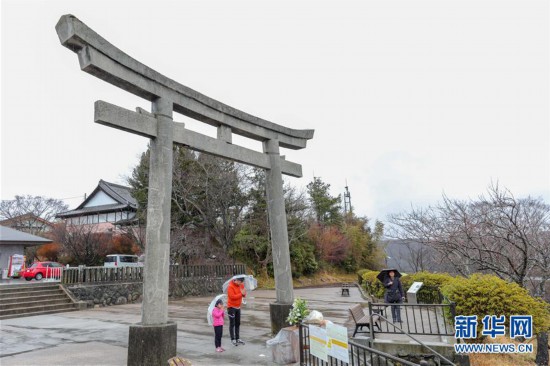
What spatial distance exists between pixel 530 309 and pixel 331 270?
98.8ft

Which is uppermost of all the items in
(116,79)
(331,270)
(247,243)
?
(116,79)

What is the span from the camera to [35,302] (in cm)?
1408

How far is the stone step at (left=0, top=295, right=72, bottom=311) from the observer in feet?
43.8

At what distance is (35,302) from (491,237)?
55.7 ft

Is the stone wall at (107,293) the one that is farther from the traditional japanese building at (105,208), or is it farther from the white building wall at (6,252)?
the traditional japanese building at (105,208)

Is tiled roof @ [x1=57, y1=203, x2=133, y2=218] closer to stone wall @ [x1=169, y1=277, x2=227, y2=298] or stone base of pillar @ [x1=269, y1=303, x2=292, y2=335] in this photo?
stone wall @ [x1=169, y1=277, x2=227, y2=298]

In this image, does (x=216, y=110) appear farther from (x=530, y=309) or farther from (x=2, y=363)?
(x=530, y=309)

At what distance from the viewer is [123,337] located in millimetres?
8812

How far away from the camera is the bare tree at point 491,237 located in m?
8.69

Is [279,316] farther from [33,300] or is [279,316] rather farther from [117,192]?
[117,192]

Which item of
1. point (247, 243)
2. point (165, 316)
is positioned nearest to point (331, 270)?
point (247, 243)

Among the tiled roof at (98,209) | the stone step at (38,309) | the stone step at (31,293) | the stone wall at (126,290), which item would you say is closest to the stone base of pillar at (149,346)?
the stone step at (38,309)

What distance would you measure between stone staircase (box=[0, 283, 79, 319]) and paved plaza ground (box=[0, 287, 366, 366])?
34.1 inches

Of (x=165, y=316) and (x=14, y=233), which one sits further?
(x=14, y=233)
